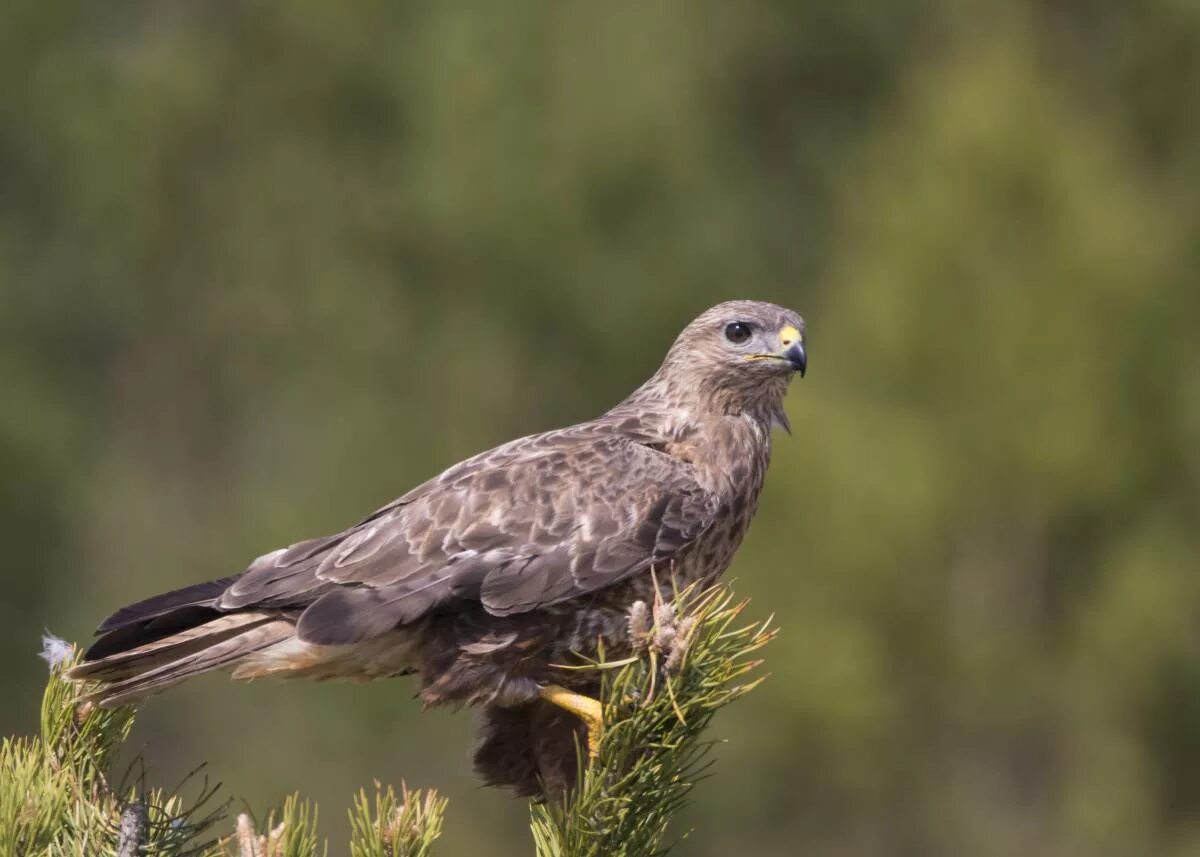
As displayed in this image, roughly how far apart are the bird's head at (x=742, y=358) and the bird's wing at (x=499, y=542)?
1.42 feet

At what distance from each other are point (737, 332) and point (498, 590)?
134 centimetres

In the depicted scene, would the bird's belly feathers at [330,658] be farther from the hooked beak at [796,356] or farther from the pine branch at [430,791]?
the hooked beak at [796,356]

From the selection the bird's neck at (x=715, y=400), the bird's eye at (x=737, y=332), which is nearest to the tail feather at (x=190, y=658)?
the bird's neck at (x=715, y=400)

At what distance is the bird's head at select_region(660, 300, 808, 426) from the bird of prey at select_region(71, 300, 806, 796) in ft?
1.18

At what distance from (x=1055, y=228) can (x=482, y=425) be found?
5.40 meters

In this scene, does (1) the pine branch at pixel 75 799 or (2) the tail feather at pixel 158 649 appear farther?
(2) the tail feather at pixel 158 649

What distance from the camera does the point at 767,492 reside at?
1327 centimetres

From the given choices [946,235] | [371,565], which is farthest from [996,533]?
[371,565]

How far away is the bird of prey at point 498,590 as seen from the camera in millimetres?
4691

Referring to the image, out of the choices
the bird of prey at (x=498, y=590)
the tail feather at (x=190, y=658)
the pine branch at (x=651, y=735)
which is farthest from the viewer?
the bird of prey at (x=498, y=590)

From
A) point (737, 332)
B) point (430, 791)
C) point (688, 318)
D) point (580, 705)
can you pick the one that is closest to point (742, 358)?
point (737, 332)

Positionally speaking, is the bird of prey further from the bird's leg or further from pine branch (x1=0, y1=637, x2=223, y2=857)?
pine branch (x1=0, y1=637, x2=223, y2=857)

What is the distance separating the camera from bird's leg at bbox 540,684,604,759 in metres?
4.49

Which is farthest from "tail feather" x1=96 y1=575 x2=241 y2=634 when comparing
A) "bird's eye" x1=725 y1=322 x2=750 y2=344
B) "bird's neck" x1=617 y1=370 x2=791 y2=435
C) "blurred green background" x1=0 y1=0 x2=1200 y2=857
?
"blurred green background" x1=0 y1=0 x2=1200 y2=857
